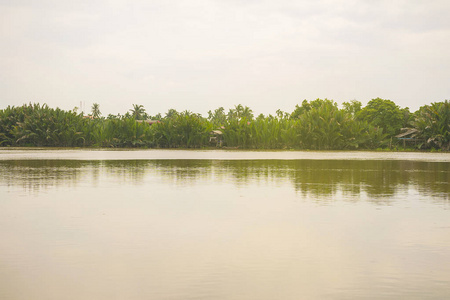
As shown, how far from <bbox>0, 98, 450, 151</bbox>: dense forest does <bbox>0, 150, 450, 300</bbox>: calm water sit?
4346 cm

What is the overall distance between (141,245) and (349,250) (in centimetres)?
257

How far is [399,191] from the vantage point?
41.7 ft

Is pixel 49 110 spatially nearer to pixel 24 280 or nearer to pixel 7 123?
pixel 7 123

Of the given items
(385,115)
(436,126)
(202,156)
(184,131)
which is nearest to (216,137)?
(184,131)

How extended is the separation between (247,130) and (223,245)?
5147cm

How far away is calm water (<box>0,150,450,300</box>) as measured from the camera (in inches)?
184

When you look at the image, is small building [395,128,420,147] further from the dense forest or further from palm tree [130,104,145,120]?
palm tree [130,104,145,120]

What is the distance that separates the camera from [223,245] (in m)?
6.42

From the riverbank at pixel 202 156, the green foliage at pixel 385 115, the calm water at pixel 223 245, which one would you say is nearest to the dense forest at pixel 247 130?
the green foliage at pixel 385 115

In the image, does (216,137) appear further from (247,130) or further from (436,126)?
(436,126)

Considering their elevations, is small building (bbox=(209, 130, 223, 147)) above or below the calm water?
above

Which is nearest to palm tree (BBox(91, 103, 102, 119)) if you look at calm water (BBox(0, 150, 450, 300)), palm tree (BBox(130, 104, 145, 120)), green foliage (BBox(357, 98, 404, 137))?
palm tree (BBox(130, 104, 145, 120))

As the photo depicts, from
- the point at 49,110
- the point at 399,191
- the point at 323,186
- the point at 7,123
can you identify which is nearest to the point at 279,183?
the point at 323,186

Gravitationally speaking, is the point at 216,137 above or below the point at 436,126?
below
